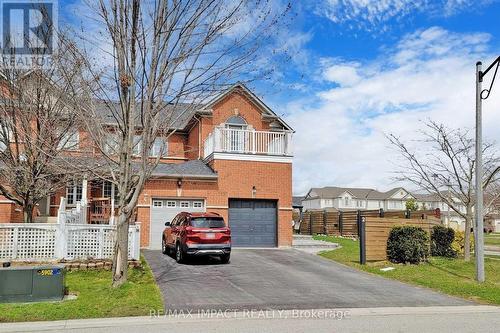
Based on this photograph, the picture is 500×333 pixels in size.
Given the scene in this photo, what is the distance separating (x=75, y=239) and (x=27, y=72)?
18.0 feet

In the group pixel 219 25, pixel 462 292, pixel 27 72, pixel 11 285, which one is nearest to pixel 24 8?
pixel 27 72

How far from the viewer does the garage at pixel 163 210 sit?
21609 millimetres

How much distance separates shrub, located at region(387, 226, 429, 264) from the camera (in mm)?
17781

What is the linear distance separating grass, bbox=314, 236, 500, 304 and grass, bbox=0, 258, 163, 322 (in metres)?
7.91

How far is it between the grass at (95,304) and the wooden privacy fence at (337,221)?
1927 centimetres

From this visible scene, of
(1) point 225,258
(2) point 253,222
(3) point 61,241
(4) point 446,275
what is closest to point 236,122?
(2) point 253,222

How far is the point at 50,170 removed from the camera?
1555 cm

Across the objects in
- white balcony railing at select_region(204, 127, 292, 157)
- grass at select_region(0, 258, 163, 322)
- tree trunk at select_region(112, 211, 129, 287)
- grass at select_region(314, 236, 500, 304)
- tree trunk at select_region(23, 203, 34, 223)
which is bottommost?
grass at select_region(314, 236, 500, 304)

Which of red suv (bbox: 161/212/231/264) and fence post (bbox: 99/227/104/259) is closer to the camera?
fence post (bbox: 99/227/104/259)

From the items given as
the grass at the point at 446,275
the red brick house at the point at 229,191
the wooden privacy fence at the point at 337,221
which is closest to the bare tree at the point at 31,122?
the red brick house at the point at 229,191

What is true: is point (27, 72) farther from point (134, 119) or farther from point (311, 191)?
point (311, 191)

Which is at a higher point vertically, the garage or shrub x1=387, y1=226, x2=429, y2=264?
the garage

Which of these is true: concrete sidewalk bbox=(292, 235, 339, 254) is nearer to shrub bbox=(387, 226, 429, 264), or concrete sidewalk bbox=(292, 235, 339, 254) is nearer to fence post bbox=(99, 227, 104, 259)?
shrub bbox=(387, 226, 429, 264)

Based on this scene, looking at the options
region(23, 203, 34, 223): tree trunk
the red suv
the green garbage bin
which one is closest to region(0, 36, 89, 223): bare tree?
region(23, 203, 34, 223): tree trunk
